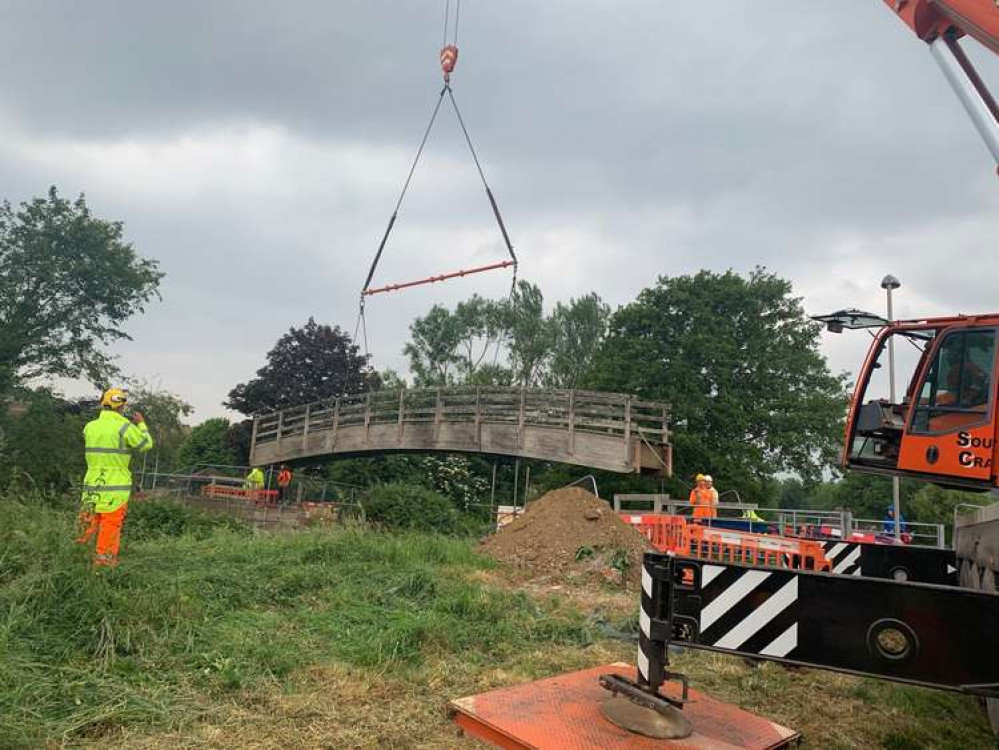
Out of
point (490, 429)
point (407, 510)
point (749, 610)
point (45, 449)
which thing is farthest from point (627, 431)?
point (749, 610)

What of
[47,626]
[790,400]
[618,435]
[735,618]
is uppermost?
[790,400]

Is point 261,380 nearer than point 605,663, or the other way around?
point 605,663

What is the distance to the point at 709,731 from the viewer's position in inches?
154

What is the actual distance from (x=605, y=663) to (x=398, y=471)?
24.7 metres

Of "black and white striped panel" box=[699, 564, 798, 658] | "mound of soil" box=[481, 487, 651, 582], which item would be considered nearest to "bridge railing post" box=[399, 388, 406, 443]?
"mound of soil" box=[481, 487, 651, 582]

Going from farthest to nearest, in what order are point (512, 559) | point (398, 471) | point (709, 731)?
point (398, 471) < point (512, 559) < point (709, 731)

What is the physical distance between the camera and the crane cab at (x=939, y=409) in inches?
213

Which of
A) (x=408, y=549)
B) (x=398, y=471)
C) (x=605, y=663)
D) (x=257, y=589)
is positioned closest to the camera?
(x=605, y=663)

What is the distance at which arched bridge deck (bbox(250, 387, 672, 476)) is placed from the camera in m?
17.4

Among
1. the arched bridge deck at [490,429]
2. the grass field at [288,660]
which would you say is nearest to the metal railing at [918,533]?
the arched bridge deck at [490,429]

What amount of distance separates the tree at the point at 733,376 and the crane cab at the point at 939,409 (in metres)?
25.0

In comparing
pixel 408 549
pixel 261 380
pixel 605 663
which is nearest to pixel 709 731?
pixel 605 663

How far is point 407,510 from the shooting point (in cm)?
1538

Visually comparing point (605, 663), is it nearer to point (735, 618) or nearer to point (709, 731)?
point (709, 731)
